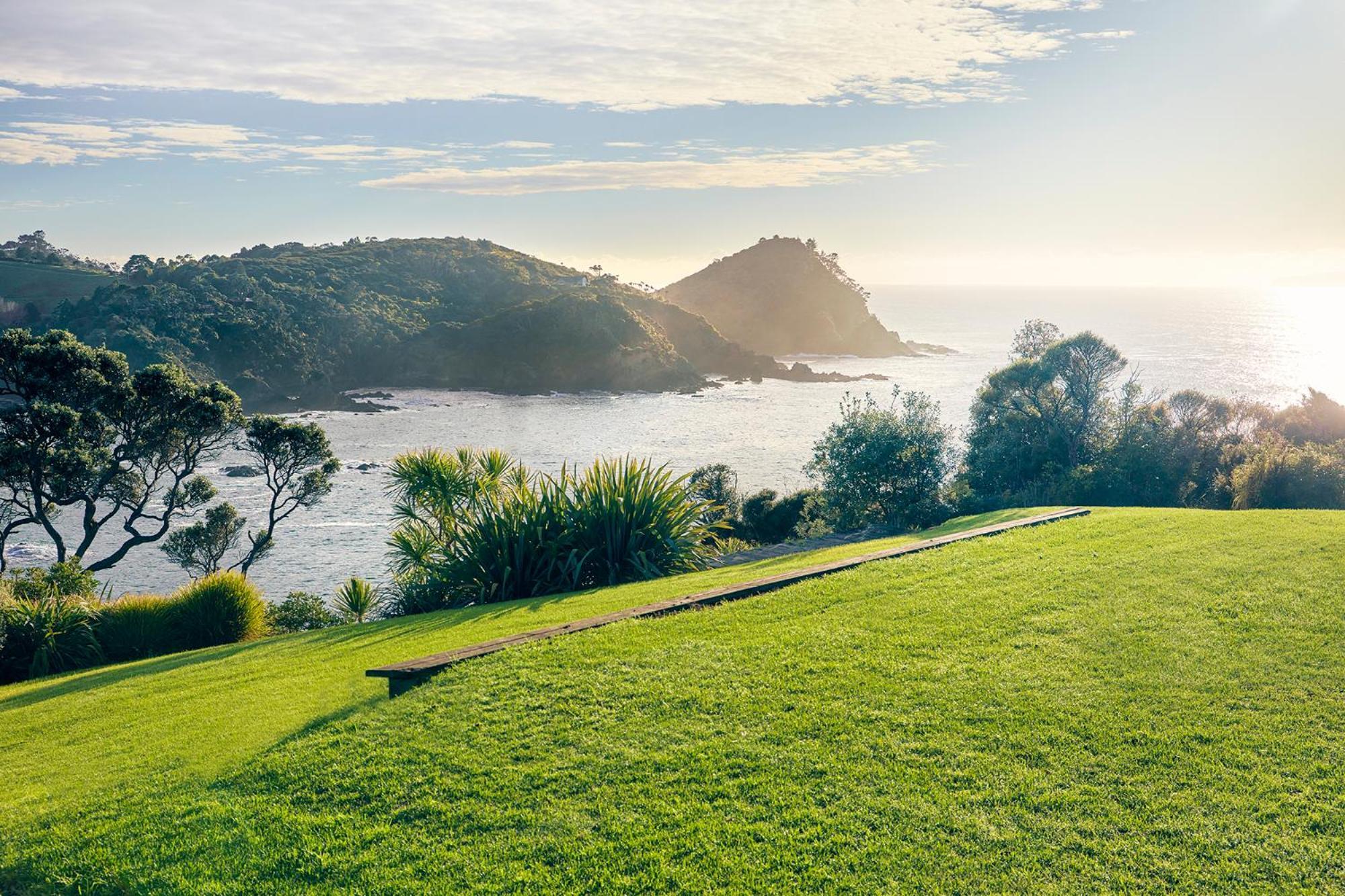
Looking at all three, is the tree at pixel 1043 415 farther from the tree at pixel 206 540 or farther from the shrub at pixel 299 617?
the tree at pixel 206 540

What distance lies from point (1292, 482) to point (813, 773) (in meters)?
20.8

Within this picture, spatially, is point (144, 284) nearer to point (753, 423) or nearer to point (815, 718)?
point (753, 423)

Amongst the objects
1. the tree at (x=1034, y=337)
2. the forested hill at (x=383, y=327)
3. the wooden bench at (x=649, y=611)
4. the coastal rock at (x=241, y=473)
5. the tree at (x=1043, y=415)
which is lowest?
the coastal rock at (x=241, y=473)

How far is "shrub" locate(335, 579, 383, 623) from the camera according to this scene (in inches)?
643

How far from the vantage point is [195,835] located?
5.32 m

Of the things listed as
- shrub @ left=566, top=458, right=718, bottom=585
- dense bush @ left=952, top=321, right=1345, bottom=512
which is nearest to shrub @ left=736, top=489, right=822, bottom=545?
dense bush @ left=952, top=321, right=1345, bottom=512

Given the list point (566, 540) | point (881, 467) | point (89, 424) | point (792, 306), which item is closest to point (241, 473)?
point (89, 424)

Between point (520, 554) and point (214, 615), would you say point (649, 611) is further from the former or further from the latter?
point (214, 615)

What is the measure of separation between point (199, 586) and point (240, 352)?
88419 mm

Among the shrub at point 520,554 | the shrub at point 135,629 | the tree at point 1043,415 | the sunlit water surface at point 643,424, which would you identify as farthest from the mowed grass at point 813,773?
the sunlit water surface at point 643,424

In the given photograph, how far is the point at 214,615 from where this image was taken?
1460 cm

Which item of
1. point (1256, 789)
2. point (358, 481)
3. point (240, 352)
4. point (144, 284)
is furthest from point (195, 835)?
point (144, 284)

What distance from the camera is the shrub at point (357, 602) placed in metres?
16.3

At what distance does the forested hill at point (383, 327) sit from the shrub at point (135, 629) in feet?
253
